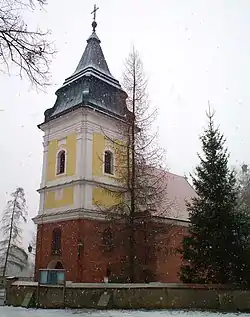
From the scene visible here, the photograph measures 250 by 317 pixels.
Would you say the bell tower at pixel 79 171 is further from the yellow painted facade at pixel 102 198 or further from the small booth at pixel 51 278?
the small booth at pixel 51 278

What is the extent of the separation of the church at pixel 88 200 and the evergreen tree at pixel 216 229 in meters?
3.51

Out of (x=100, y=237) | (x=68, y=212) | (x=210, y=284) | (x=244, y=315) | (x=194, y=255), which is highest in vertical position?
(x=68, y=212)

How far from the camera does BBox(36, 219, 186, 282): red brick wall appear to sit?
1928 cm

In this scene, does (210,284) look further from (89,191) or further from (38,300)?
(89,191)

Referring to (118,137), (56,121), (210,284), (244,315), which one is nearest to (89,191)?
(118,137)

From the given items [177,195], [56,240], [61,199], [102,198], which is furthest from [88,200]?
[177,195]

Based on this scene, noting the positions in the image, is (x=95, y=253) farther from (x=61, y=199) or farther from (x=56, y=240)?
(x=61, y=199)

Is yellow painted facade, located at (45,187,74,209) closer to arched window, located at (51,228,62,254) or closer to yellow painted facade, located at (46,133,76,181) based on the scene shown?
yellow painted facade, located at (46,133,76,181)

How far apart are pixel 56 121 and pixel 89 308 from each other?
45.4 feet

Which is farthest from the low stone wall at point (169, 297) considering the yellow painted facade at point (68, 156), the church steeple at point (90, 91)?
the church steeple at point (90, 91)

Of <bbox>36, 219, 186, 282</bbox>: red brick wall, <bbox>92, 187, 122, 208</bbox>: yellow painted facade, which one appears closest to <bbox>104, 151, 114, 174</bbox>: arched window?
<bbox>92, 187, 122, 208</bbox>: yellow painted facade

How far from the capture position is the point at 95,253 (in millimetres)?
21797

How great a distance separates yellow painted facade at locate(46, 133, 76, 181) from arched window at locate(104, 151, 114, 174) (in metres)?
1.96

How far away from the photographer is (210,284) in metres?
14.4
